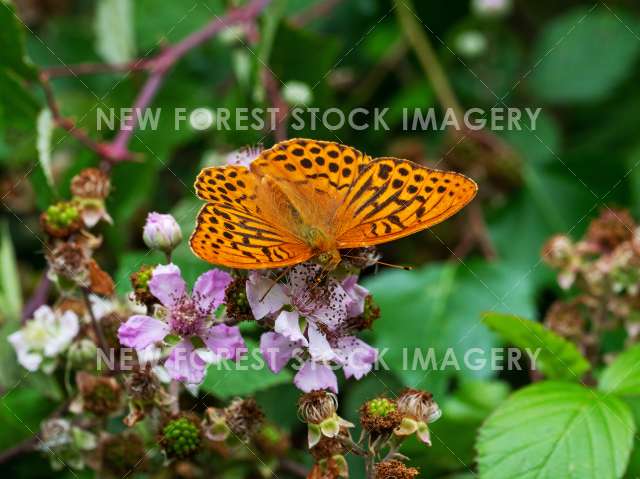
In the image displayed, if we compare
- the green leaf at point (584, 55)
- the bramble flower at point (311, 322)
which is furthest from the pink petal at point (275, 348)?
the green leaf at point (584, 55)

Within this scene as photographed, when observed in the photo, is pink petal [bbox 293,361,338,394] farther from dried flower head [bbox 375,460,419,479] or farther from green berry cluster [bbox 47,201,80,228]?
green berry cluster [bbox 47,201,80,228]

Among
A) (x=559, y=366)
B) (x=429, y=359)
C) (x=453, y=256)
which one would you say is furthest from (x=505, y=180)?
(x=559, y=366)

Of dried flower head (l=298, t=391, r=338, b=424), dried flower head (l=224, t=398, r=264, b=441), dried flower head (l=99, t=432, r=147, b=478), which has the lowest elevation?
dried flower head (l=99, t=432, r=147, b=478)

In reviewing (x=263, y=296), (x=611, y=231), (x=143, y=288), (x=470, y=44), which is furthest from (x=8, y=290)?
(x=470, y=44)

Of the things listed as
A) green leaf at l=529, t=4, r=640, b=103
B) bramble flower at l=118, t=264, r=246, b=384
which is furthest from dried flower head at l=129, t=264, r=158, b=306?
green leaf at l=529, t=4, r=640, b=103

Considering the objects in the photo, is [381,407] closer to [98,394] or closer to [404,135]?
[98,394]

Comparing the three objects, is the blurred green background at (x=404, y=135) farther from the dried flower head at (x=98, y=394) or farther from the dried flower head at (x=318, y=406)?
the dried flower head at (x=318, y=406)

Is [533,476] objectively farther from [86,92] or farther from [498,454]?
[86,92]
